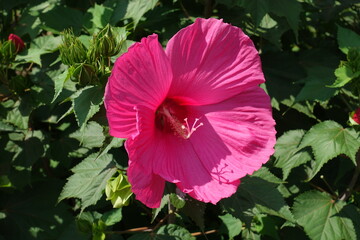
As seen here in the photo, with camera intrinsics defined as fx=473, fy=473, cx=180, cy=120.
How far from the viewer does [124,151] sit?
192 centimetres

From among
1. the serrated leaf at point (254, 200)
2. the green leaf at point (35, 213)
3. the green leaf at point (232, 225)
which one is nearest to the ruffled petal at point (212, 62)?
the serrated leaf at point (254, 200)

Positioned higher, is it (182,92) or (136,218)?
(182,92)

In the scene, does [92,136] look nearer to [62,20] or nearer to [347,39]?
[62,20]

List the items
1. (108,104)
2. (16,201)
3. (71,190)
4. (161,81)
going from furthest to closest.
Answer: (16,201) → (71,190) → (161,81) → (108,104)

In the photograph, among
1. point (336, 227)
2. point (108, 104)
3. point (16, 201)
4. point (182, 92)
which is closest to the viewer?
point (108, 104)

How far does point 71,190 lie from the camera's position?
1.77 metres

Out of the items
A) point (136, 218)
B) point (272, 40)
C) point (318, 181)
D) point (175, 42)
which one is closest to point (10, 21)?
point (136, 218)

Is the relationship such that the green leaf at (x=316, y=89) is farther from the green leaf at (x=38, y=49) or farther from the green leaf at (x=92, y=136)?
the green leaf at (x=38, y=49)

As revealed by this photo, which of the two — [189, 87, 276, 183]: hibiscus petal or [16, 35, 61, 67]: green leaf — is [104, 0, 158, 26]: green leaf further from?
[189, 87, 276, 183]: hibiscus petal

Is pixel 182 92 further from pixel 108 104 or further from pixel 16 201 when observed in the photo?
pixel 16 201

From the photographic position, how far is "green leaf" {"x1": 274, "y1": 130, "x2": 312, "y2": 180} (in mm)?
1989

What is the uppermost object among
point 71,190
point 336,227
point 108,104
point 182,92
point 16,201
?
point 108,104

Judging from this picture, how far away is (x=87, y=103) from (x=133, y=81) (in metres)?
0.21

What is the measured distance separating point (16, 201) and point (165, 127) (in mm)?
1276
